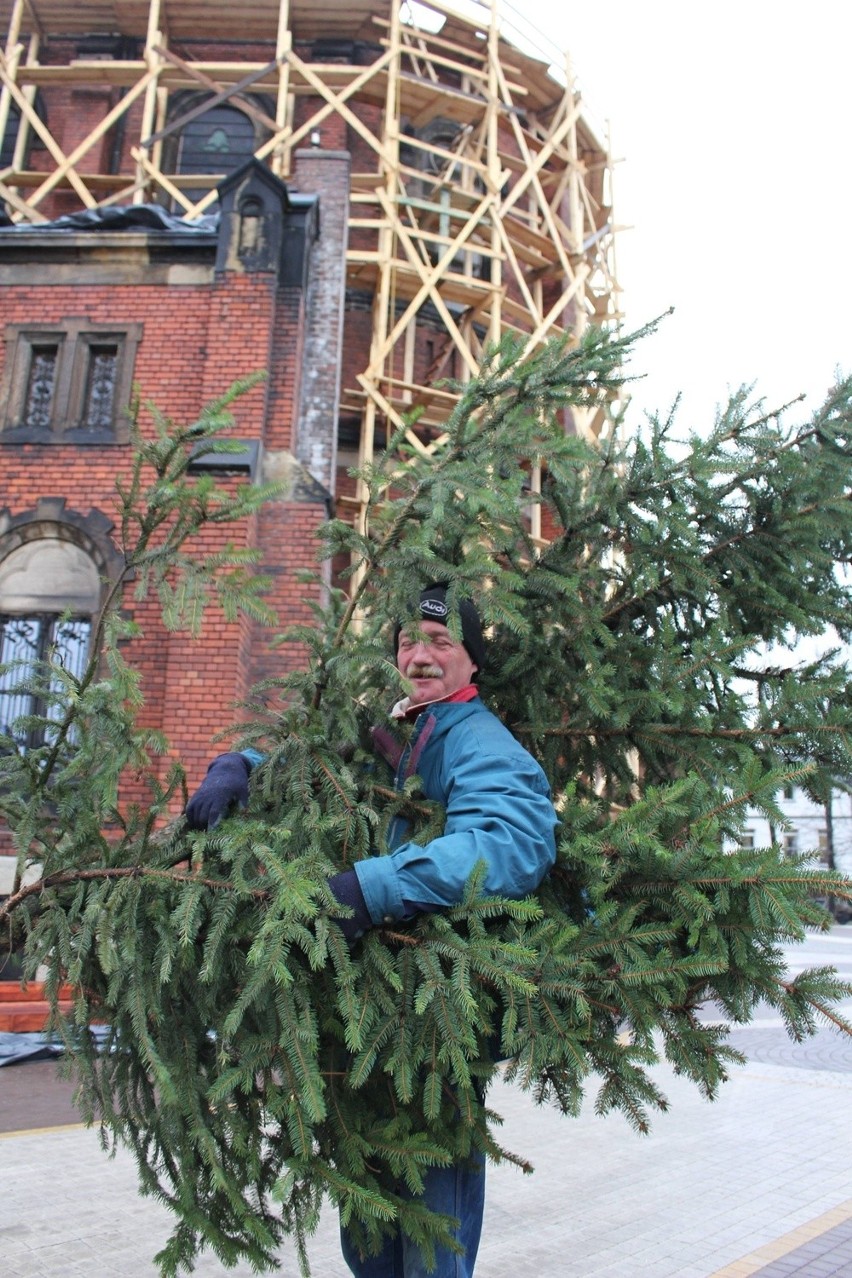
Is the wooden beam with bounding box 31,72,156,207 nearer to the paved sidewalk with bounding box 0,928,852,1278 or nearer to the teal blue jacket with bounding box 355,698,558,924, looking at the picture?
the paved sidewalk with bounding box 0,928,852,1278

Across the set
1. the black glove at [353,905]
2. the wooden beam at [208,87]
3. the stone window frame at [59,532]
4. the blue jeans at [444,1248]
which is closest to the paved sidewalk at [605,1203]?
the blue jeans at [444,1248]

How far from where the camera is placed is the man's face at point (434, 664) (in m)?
3.04

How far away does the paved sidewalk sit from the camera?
4250mm

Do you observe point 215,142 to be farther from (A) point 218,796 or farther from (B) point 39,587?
(A) point 218,796

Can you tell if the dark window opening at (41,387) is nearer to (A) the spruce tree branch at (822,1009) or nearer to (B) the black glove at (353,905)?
(B) the black glove at (353,905)

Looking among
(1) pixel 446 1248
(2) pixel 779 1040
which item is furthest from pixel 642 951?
(2) pixel 779 1040

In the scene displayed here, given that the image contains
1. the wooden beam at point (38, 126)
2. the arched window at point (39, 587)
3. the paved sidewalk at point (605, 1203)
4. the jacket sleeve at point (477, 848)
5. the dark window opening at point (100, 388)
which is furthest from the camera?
the wooden beam at point (38, 126)

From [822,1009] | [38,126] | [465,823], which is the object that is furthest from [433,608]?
[38,126]

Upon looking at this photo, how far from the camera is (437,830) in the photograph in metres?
2.79

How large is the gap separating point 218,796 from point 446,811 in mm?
620

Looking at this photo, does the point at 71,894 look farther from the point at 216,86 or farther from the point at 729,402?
the point at 216,86

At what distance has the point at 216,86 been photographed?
60.4 ft

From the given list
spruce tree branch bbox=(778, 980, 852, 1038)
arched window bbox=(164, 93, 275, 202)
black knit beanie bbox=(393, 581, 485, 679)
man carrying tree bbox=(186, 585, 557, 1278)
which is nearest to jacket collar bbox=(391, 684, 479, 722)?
man carrying tree bbox=(186, 585, 557, 1278)

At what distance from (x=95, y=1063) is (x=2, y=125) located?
66.1 feet
